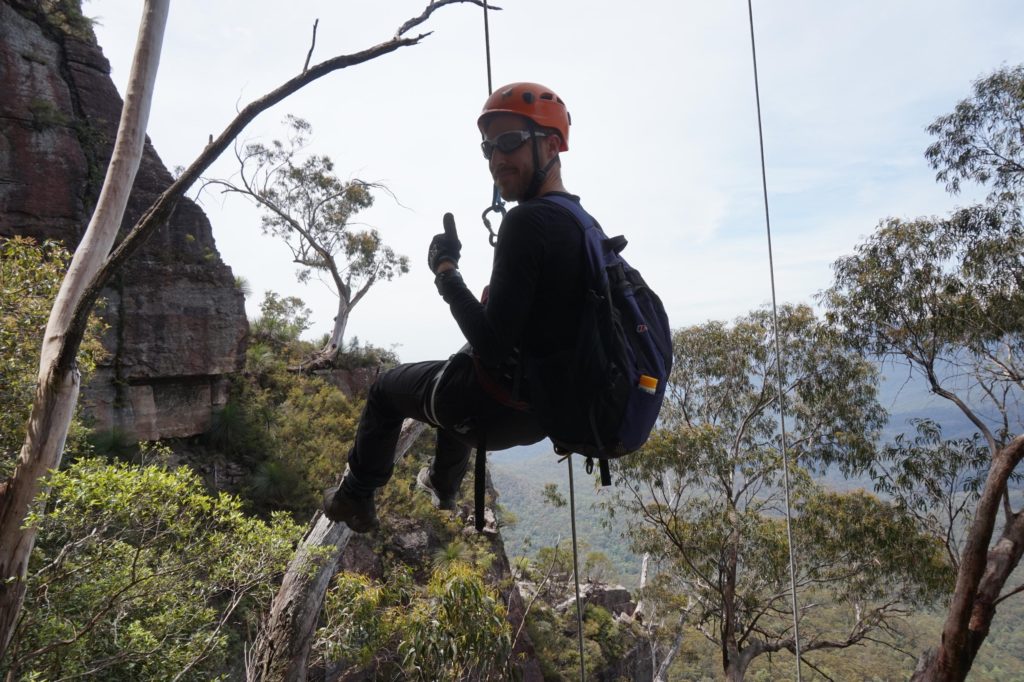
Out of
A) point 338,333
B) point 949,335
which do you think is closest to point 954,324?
point 949,335

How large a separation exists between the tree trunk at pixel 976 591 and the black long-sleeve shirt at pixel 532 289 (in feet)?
22.7

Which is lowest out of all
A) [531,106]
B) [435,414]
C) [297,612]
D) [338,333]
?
[297,612]

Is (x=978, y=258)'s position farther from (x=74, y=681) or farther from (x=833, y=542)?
(x=74, y=681)

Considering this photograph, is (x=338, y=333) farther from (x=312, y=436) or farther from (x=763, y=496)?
(x=763, y=496)

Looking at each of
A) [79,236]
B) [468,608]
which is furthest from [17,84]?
[468,608]

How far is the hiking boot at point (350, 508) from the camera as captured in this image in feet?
7.75

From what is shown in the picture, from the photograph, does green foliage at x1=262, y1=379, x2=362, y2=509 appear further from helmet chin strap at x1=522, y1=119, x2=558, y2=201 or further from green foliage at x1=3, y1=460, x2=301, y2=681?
helmet chin strap at x1=522, y1=119, x2=558, y2=201

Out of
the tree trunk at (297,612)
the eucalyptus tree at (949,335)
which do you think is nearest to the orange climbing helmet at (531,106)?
the tree trunk at (297,612)

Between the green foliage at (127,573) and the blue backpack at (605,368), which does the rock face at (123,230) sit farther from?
the blue backpack at (605,368)

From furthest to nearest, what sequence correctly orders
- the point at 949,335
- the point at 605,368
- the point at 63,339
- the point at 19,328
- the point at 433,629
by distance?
the point at 949,335
the point at 433,629
the point at 19,328
the point at 63,339
the point at 605,368

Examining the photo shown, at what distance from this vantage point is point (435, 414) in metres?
1.90

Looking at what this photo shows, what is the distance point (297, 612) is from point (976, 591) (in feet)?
Answer: 23.6

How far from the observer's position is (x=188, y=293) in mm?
10547

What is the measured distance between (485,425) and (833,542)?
11.3 m
